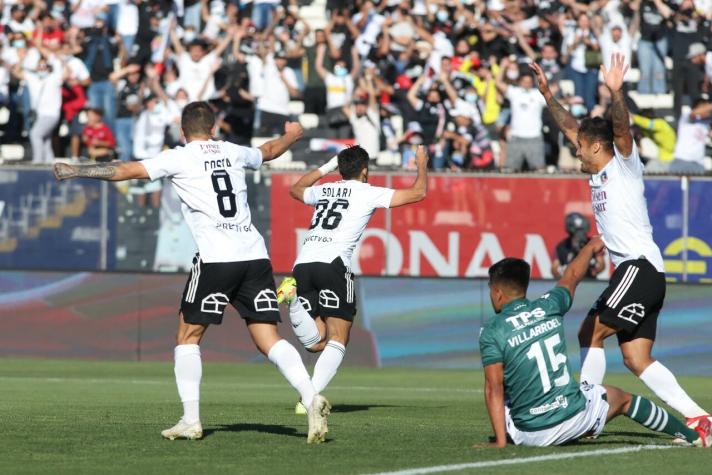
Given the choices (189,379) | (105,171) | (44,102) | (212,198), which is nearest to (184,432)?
(189,379)

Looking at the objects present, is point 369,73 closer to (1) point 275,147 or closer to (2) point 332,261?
(2) point 332,261

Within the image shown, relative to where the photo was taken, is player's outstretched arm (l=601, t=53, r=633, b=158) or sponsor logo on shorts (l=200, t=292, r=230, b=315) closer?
player's outstretched arm (l=601, t=53, r=633, b=158)

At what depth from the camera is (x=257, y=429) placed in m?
10.8

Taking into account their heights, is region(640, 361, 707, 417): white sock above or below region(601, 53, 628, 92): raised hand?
below

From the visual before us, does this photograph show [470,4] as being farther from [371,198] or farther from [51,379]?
[371,198]

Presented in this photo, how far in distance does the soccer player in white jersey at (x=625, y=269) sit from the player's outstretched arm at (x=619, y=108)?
0.01 m

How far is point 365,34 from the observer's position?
1008 inches

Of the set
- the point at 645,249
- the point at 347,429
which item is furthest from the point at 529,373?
the point at 347,429

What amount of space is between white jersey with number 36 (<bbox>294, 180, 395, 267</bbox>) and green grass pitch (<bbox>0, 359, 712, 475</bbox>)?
142 cm

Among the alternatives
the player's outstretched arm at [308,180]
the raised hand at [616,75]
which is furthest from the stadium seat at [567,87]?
the raised hand at [616,75]

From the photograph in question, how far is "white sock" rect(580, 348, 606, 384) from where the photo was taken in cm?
1014

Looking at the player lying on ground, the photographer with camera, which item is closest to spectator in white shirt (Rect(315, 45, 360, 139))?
the photographer with camera

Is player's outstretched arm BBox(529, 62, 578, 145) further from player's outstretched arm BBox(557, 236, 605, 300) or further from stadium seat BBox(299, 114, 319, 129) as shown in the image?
stadium seat BBox(299, 114, 319, 129)

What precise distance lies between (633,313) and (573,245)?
10.6 metres
